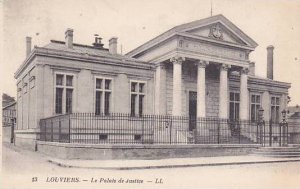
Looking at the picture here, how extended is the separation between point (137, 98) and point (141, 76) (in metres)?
1.35

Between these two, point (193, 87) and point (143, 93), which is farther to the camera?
point (193, 87)

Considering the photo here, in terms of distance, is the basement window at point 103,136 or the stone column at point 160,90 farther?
the stone column at point 160,90

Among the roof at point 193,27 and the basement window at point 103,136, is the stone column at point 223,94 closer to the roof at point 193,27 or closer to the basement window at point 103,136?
the roof at point 193,27

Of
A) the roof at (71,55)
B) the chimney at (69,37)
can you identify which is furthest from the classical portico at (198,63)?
the chimney at (69,37)

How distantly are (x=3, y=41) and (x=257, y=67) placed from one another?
Result: 87.1ft

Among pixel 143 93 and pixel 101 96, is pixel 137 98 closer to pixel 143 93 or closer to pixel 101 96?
pixel 143 93

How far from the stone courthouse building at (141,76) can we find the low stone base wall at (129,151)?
336 cm

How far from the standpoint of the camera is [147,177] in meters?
12.1

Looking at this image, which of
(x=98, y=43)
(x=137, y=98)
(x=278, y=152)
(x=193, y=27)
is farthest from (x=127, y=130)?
(x=98, y=43)

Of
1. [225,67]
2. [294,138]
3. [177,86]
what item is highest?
[225,67]

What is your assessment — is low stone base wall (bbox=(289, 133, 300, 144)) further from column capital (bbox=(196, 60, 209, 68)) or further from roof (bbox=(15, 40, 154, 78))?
roof (bbox=(15, 40, 154, 78))

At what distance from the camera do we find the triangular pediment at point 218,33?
22.6 metres

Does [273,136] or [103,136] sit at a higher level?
[103,136]

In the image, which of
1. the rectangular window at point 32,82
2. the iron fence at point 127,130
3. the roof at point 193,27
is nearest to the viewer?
the iron fence at point 127,130
